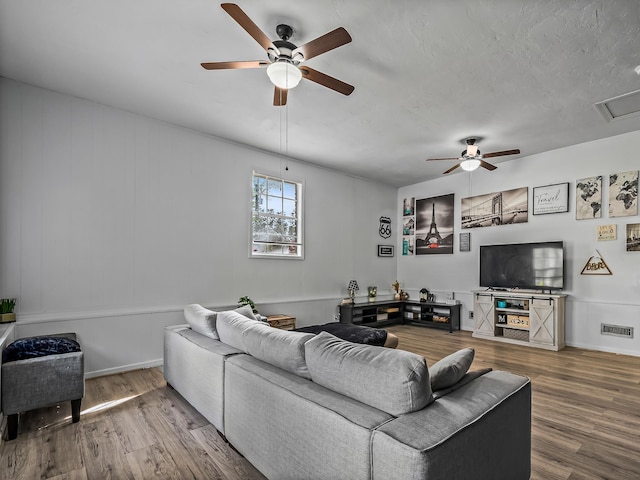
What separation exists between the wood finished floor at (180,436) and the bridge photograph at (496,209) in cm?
282

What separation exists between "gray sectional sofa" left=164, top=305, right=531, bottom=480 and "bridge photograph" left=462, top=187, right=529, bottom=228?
4785 millimetres

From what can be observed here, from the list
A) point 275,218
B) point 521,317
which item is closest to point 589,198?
point 521,317

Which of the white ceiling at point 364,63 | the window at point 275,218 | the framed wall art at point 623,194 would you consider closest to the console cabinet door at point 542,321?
the framed wall art at point 623,194

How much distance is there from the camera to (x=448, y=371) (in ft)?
5.28

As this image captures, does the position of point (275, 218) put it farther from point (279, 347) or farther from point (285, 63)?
point (279, 347)

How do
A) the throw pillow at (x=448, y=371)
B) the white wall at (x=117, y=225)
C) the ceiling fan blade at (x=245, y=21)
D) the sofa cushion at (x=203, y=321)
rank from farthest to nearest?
the white wall at (x=117, y=225), the sofa cushion at (x=203, y=321), the ceiling fan blade at (x=245, y=21), the throw pillow at (x=448, y=371)

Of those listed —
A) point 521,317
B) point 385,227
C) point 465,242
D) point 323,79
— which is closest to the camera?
point 323,79

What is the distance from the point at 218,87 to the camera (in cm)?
352

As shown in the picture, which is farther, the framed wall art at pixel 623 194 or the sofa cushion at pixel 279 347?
the framed wall art at pixel 623 194

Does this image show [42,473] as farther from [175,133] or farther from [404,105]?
[404,105]

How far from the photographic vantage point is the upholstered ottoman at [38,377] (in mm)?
2400

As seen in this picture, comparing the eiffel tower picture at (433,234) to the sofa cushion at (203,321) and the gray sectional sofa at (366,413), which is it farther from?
the gray sectional sofa at (366,413)

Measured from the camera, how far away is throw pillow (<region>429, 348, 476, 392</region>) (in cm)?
157

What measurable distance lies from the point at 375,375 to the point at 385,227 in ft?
20.6
